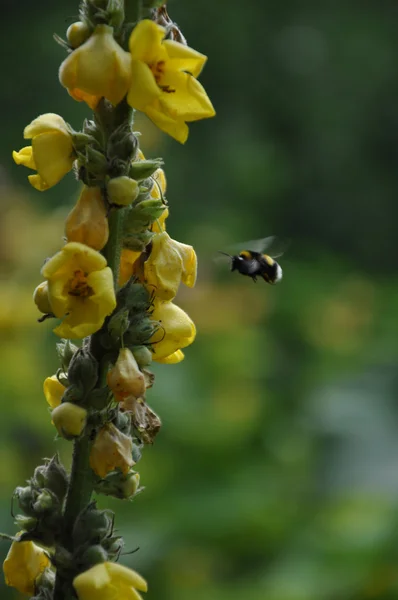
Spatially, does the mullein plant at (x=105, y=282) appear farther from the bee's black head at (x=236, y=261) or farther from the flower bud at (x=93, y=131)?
the bee's black head at (x=236, y=261)

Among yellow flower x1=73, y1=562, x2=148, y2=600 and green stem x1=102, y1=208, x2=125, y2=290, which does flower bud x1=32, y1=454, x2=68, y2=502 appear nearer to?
yellow flower x1=73, y1=562, x2=148, y2=600

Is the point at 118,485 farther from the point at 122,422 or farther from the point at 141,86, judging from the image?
the point at 141,86

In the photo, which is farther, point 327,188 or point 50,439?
point 327,188

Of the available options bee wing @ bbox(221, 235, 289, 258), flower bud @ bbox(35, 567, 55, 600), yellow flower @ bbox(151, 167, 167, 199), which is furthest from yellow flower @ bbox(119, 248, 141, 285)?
bee wing @ bbox(221, 235, 289, 258)

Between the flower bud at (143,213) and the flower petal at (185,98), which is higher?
the flower petal at (185,98)

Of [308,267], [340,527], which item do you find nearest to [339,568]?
[340,527]

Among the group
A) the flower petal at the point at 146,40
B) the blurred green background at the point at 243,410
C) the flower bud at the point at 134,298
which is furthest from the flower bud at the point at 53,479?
the blurred green background at the point at 243,410

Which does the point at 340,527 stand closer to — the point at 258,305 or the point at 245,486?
the point at 245,486
